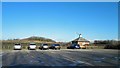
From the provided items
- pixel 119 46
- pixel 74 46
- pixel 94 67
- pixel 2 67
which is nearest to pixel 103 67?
pixel 94 67

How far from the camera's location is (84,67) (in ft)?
61.4

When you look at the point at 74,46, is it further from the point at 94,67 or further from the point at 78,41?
the point at 94,67

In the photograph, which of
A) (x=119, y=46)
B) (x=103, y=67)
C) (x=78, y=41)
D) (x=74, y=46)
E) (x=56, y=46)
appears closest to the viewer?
(x=103, y=67)

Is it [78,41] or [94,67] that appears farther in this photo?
[78,41]

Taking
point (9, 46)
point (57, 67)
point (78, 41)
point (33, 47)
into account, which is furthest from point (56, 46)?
point (57, 67)

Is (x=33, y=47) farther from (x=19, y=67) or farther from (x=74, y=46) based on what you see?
(x=19, y=67)

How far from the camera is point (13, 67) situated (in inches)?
736

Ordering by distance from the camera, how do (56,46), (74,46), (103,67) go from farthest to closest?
1. (74,46)
2. (56,46)
3. (103,67)

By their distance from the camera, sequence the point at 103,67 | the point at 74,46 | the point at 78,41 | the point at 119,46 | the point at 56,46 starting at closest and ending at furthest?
1. the point at 103,67
2. the point at 119,46
3. the point at 56,46
4. the point at 74,46
5. the point at 78,41

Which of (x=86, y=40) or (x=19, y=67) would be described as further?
(x=86, y=40)

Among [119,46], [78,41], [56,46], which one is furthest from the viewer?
[78,41]

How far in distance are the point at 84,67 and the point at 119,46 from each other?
144 feet

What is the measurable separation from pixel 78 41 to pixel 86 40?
427 cm

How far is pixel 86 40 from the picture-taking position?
309 feet
